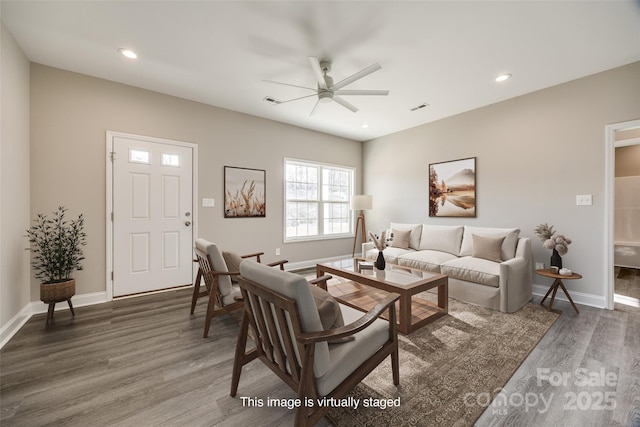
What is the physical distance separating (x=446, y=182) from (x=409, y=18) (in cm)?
295

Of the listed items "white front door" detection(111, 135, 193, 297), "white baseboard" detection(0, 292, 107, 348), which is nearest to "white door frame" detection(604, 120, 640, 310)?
"white front door" detection(111, 135, 193, 297)

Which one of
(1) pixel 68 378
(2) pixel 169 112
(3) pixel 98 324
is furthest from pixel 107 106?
(1) pixel 68 378

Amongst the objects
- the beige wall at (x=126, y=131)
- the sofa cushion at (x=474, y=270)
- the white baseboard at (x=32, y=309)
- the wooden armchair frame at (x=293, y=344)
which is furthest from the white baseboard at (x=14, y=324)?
the sofa cushion at (x=474, y=270)

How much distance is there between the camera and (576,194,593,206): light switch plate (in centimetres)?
308

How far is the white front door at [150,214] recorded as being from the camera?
3.29 m

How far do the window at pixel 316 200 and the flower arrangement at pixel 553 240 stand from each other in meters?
3.41

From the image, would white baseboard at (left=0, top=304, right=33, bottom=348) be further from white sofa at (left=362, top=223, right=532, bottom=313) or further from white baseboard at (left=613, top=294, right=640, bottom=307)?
white baseboard at (left=613, top=294, right=640, bottom=307)

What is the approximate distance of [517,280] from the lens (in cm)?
294

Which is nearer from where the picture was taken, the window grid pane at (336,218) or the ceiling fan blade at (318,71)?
the ceiling fan blade at (318,71)

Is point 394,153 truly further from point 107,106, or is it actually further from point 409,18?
point 107,106

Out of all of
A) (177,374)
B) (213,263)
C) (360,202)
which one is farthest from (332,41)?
(360,202)

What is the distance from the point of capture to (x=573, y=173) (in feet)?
10.5

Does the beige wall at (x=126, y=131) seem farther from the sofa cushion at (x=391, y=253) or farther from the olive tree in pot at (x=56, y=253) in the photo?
the sofa cushion at (x=391, y=253)

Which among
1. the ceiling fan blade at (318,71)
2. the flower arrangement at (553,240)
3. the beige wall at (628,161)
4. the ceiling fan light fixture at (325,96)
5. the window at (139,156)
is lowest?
the flower arrangement at (553,240)
